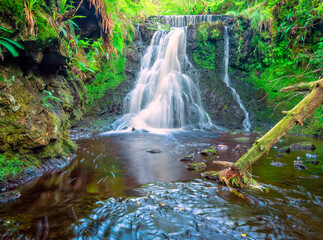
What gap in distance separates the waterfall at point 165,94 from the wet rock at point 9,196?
8.70 metres

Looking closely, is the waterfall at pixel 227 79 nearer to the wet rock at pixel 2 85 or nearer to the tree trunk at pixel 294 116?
the tree trunk at pixel 294 116

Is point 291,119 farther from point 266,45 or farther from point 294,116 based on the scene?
point 266,45

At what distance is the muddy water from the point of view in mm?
2119

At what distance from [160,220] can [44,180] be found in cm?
241

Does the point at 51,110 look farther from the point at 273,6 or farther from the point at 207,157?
the point at 273,6

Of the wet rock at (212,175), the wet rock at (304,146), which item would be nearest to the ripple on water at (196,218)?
the wet rock at (212,175)

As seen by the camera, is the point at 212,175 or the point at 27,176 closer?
the point at 27,176

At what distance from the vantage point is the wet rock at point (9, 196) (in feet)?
8.73

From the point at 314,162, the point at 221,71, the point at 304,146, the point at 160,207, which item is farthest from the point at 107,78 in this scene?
the point at 160,207

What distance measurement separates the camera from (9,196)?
275cm

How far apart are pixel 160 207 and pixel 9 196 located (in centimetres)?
Answer: 212

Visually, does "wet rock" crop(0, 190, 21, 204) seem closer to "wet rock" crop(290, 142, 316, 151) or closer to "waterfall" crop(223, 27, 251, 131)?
"wet rock" crop(290, 142, 316, 151)

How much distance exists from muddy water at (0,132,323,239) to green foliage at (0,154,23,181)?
39cm

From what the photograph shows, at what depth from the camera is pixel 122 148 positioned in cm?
697
